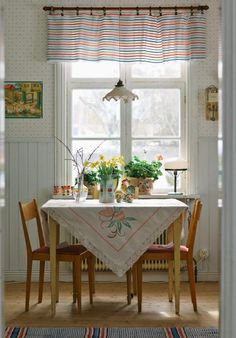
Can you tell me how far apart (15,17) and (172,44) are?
153 centimetres

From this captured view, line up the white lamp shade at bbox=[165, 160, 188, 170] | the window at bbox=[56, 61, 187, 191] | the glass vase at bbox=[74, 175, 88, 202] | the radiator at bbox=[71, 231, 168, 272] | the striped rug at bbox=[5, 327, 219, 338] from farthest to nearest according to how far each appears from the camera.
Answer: the window at bbox=[56, 61, 187, 191] < the radiator at bbox=[71, 231, 168, 272] < the white lamp shade at bbox=[165, 160, 188, 170] < the glass vase at bbox=[74, 175, 88, 202] < the striped rug at bbox=[5, 327, 219, 338]

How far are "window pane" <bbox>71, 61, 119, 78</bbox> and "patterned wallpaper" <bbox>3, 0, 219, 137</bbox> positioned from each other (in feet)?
0.82

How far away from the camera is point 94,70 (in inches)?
228

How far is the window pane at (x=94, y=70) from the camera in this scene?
5797 mm

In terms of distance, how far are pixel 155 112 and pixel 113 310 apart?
2.07 metres

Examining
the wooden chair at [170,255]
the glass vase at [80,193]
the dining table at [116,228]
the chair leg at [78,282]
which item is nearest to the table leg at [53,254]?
the dining table at [116,228]

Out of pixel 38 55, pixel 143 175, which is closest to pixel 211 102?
pixel 143 175

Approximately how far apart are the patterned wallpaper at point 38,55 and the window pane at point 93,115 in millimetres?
281

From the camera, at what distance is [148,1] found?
223 inches

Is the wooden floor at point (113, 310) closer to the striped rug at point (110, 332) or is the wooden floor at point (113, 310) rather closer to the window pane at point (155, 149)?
the striped rug at point (110, 332)

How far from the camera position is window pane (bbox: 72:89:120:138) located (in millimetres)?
5824

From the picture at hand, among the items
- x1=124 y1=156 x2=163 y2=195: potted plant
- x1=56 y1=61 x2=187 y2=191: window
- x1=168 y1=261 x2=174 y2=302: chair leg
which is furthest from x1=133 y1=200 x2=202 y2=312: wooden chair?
x1=56 y1=61 x2=187 y2=191: window

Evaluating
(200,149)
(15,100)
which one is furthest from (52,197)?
(200,149)

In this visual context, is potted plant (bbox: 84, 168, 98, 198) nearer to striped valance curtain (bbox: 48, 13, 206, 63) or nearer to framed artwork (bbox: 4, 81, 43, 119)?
framed artwork (bbox: 4, 81, 43, 119)
